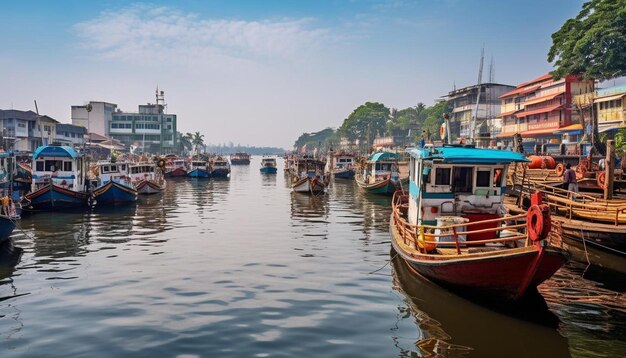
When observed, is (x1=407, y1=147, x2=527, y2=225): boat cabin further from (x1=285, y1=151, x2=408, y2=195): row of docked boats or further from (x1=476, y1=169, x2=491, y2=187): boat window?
(x1=285, y1=151, x2=408, y2=195): row of docked boats

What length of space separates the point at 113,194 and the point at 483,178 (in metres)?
23.7

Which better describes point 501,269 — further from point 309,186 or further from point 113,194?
point 309,186

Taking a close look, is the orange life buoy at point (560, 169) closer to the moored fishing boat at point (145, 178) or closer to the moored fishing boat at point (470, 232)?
the moored fishing boat at point (470, 232)

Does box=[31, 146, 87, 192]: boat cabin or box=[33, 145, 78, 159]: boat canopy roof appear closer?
box=[33, 145, 78, 159]: boat canopy roof

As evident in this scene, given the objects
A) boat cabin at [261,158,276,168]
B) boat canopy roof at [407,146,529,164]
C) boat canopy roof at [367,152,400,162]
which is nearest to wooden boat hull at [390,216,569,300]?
boat canopy roof at [407,146,529,164]

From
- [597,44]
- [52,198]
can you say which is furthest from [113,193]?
[597,44]

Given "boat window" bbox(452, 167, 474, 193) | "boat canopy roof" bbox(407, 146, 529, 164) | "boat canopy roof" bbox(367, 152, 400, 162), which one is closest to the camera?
"boat canopy roof" bbox(407, 146, 529, 164)

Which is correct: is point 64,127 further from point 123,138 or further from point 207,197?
point 207,197

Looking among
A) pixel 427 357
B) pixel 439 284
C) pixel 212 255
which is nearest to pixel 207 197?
pixel 212 255

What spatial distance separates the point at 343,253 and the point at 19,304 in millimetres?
9773

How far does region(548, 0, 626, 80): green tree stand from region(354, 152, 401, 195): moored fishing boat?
23269 mm

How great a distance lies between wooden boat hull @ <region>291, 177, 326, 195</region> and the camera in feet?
126

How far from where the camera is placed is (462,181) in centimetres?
1427

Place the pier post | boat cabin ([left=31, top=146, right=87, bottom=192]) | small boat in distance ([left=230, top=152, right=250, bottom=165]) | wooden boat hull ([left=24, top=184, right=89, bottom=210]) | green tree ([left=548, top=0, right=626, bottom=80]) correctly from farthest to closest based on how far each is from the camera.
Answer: small boat in distance ([left=230, top=152, right=250, bottom=165]) → green tree ([left=548, top=0, right=626, bottom=80]) → boat cabin ([left=31, top=146, right=87, bottom=192]) → wooden boat hull ([left=24, top=184, right=89, bottom=210]) → the pier post
